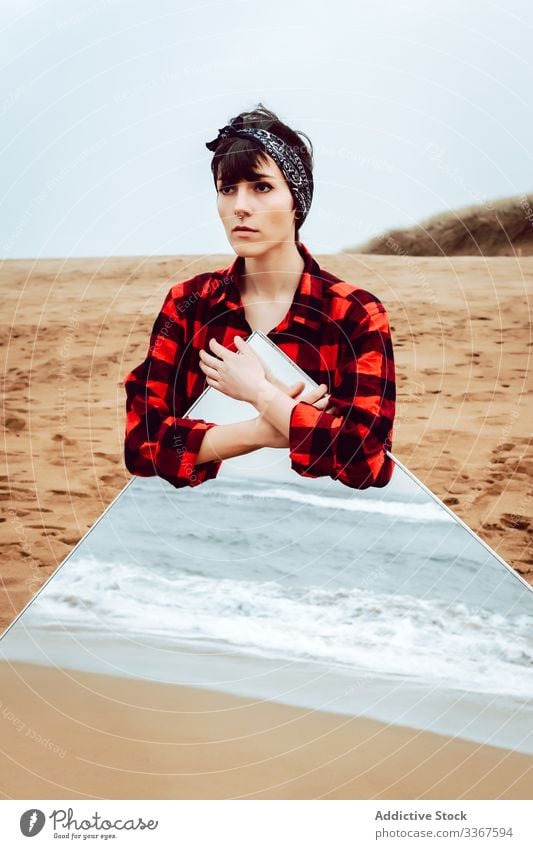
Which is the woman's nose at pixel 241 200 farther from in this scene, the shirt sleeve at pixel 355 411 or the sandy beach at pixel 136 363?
the shirt sleeve at pixel 355 411

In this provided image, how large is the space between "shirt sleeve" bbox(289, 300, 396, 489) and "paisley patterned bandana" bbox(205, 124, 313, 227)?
1.18 feet

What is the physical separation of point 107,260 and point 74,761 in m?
1.55

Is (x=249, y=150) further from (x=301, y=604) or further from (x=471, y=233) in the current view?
(x=301, y=604)

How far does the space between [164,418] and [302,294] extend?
55 centimetres

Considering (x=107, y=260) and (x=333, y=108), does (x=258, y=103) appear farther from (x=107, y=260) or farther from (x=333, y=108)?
(x=107, y=260)

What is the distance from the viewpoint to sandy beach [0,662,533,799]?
3.01 metres

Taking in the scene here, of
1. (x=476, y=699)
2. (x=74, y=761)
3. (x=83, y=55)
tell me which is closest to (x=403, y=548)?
(x=476, y=699)

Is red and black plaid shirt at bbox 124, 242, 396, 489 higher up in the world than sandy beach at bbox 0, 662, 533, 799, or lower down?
higher up

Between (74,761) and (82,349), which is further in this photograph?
(82,349)

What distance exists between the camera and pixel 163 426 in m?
3.21

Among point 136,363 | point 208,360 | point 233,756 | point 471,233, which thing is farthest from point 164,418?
point 471,233
